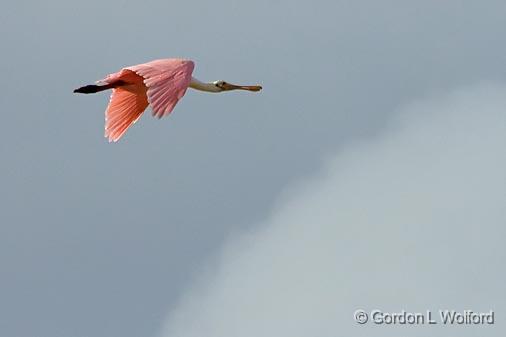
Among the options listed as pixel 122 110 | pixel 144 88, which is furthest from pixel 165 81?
pixel 122 110

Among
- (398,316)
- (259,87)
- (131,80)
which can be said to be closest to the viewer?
(398,316)

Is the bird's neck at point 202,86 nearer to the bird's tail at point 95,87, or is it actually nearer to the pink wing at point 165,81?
the bird's tail at point 95,87

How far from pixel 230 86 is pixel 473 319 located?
21.1 feet

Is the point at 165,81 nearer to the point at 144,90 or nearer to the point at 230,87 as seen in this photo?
the point at 144,90

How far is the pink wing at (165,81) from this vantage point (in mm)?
25703

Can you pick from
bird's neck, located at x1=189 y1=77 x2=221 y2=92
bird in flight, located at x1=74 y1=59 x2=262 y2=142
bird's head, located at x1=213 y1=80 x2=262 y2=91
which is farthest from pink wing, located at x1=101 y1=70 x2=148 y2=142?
bird's head, located at x1=213 y1=80 x2=262 y2=91

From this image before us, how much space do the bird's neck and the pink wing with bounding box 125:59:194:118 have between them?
3.21m

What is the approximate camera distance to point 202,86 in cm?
3097

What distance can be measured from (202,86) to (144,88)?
1.82 m

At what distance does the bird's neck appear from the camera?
30.8 meters

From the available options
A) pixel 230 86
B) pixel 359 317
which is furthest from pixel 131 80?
pixel 359 317

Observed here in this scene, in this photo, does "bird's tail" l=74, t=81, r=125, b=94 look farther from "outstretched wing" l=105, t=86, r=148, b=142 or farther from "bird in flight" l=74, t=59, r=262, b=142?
"outstretched wing" l=105, t=86, r=148, b=142

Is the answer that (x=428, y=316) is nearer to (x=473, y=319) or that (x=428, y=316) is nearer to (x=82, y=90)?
(x=473, y=319)

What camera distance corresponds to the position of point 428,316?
86.9ft
